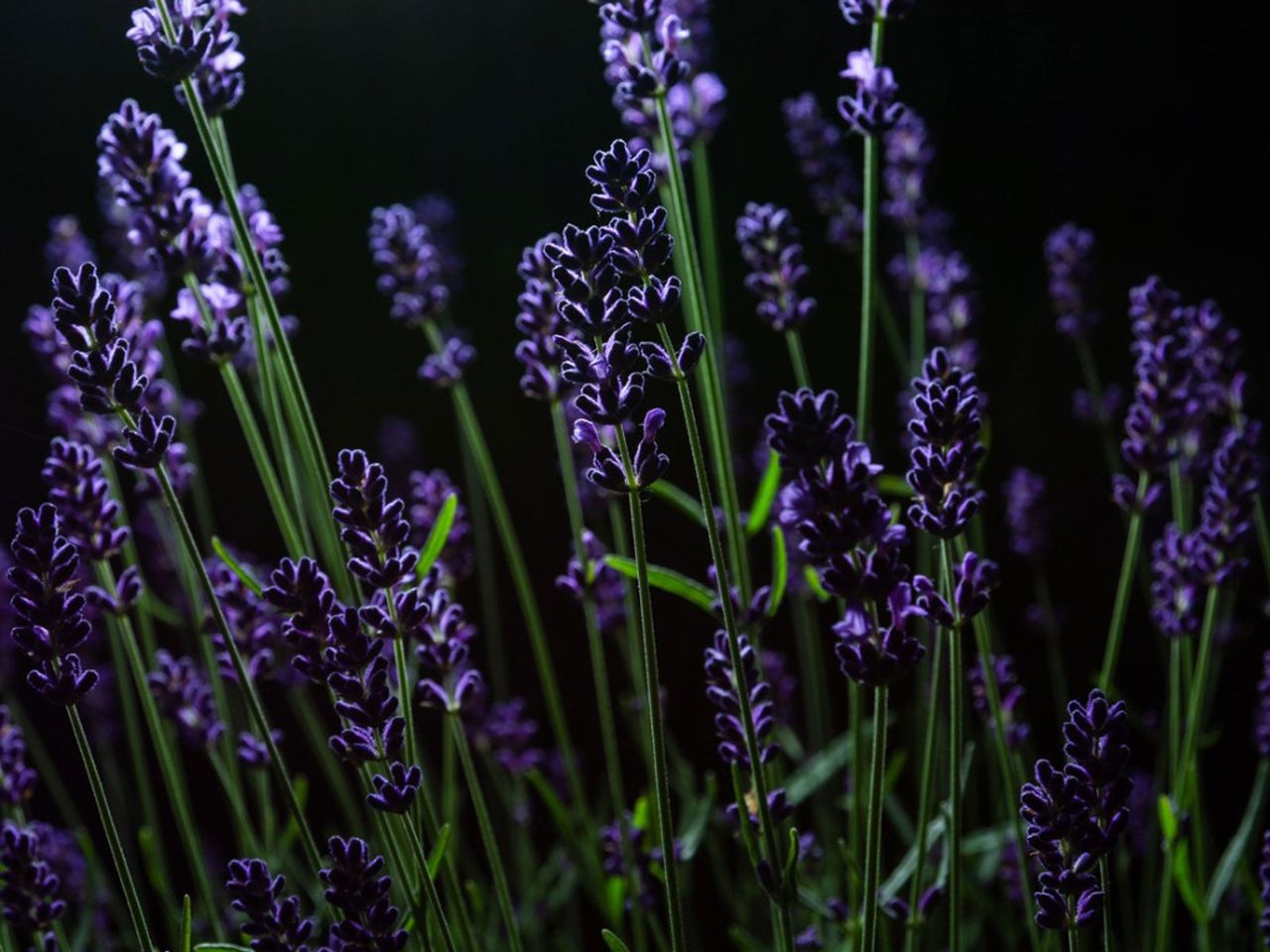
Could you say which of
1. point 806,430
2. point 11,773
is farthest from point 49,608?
point 806,430

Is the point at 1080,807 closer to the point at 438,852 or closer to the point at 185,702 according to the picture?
the point at 438,852

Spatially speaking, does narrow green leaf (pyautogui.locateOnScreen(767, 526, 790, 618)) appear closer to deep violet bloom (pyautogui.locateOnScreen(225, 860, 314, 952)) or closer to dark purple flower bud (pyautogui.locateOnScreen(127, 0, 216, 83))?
deep violet bloom (pyautogui.locateOnScreen(225, 860, 314, 952))

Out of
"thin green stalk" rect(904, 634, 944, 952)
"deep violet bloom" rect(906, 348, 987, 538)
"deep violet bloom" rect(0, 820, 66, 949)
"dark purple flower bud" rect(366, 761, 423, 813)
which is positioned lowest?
"thin green stalk" rect(904, 634, 944, 952)

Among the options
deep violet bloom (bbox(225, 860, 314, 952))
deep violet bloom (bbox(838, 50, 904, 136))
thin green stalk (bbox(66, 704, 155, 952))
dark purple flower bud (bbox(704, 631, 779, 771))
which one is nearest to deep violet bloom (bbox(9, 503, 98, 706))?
thin green stalk (bbox(66, 704, 155, 952))

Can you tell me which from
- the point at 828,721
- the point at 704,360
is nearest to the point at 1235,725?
the point at 828,721

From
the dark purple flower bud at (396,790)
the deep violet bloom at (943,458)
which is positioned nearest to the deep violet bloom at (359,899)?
the dark purple flower bud at (396,790)

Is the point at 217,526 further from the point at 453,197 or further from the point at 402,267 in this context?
the point at 402,267

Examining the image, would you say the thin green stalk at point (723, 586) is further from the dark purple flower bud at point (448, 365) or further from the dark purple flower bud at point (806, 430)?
the dark purple flower bud at point (448, 365)
